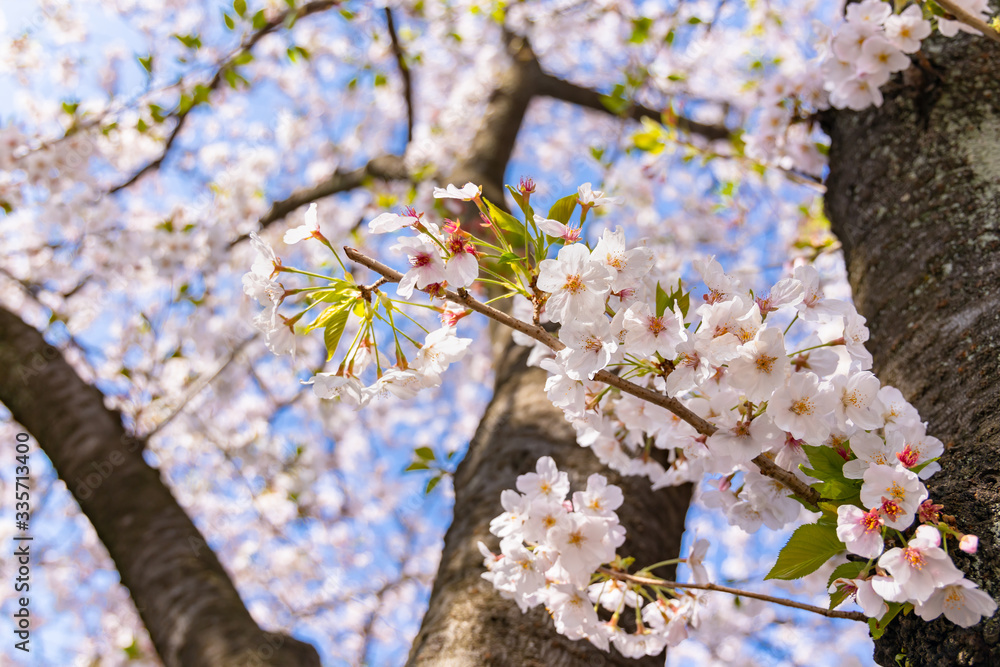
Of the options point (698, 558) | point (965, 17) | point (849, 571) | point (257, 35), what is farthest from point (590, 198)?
point (257, 35)

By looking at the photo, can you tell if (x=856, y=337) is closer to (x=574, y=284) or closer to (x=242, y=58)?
(x=574, y=284)

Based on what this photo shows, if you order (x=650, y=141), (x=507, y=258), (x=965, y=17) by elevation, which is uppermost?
(x=650, y=141)

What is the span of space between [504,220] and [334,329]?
28 cm

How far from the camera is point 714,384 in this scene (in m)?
0.81

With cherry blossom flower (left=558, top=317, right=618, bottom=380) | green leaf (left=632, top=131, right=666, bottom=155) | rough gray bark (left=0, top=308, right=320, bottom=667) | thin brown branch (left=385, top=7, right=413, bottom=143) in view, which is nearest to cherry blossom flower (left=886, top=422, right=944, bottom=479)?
cherry blossom flower (left=558, top=317, right=618, bottom=380)

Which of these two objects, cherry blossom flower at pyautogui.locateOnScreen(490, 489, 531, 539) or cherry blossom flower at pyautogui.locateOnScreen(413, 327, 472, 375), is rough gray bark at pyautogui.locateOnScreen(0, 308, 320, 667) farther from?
cherry blossom flower at pyautogui.locateOnScreen(413, 327, 472, 375)

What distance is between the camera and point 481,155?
3363 millimetres

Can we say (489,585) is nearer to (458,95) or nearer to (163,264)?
(163,264)

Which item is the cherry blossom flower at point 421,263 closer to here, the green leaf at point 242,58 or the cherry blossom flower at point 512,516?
the cherry blossom flower at point 512,516

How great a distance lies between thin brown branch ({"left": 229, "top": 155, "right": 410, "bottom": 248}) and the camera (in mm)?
3684

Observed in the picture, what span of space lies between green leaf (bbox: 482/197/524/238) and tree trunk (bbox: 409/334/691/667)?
799 millimetres

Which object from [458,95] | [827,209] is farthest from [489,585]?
[458,95]

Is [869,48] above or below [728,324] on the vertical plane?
above

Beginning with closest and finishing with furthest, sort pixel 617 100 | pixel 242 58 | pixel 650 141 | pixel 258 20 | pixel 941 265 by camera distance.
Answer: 1. pixel 941 265
2. pixel 650 141
3. pixel 258 20
4. pixel 242 58
5. pixel 617 100
